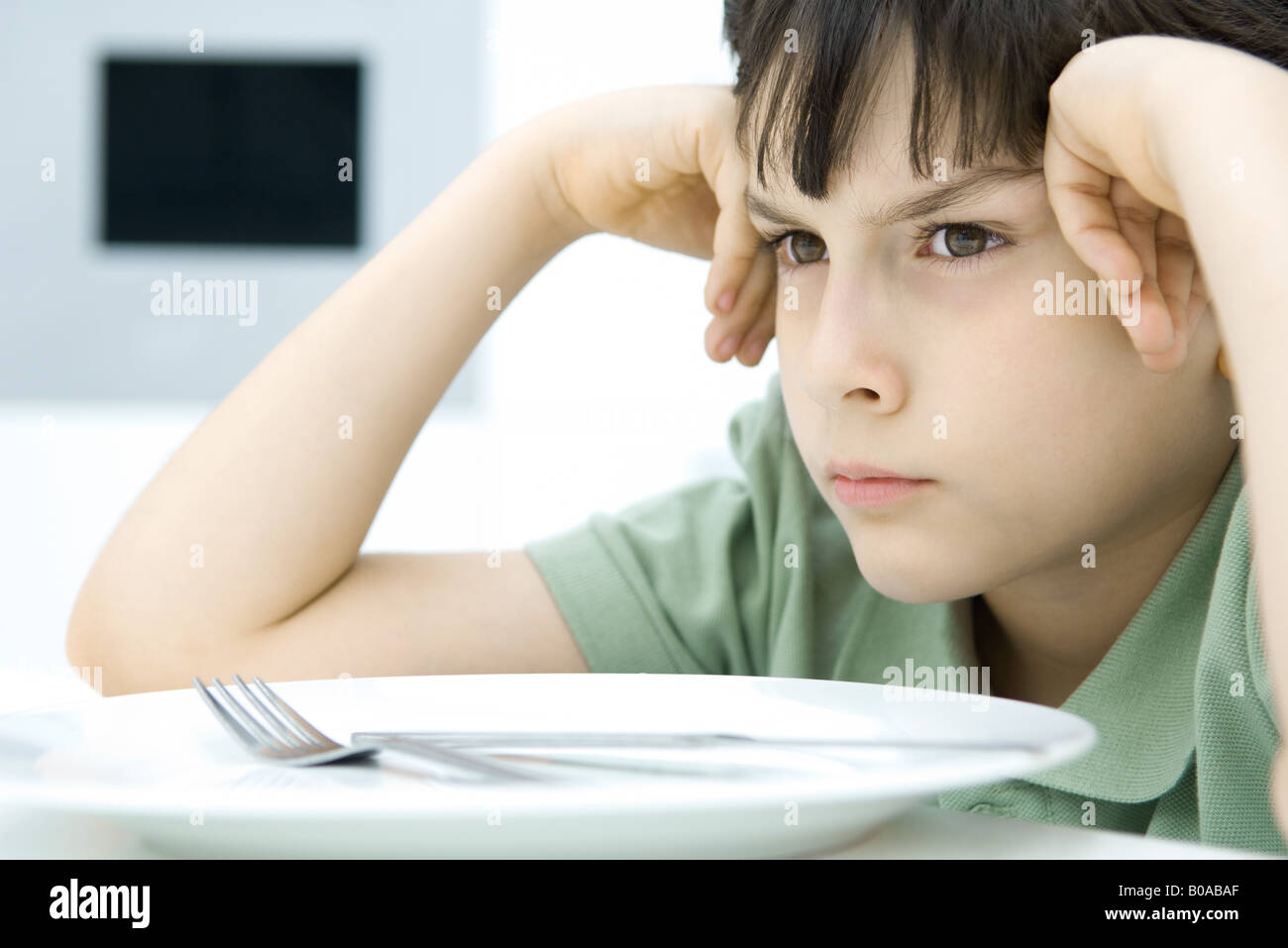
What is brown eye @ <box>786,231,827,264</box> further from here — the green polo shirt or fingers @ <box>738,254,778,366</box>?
the green polo shirt

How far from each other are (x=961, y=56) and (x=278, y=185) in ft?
13.1

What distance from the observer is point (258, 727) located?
1.63 ft

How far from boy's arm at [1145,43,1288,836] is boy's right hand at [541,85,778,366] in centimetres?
33

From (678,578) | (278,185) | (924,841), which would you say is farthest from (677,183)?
(278,185)

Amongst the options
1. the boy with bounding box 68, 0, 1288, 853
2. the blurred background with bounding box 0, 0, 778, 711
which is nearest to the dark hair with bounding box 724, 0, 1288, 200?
the boy with bounding box 68, 0, 1288, 853

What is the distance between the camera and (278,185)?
4316 millimetres

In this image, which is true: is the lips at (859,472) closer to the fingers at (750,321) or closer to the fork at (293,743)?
the fingers at (750,321)

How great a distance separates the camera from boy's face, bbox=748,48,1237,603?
67cm

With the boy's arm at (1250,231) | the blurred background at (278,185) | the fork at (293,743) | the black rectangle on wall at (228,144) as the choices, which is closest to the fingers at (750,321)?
the boy's arm at (1250,231)

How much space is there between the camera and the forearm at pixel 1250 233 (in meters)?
0.47

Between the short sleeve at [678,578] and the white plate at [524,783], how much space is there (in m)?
0.31

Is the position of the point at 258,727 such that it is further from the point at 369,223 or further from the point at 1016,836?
the point at 369,223

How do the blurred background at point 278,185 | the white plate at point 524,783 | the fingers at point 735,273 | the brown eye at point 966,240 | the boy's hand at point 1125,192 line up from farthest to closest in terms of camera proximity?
the blurred background at point 278,185 < the fingers at point 735,273 < the brown eye at point 966,240 < the boy's hand at point 1125,192 < the white plate at point 524,783
